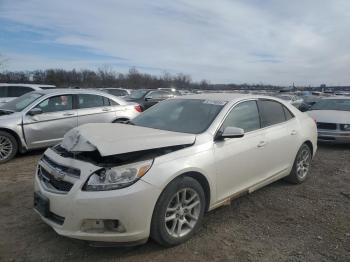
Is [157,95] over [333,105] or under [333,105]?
under

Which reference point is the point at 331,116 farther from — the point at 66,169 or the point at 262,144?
the point at 66,169

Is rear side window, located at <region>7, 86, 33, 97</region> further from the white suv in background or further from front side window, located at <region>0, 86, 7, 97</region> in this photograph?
front side window, located at <region>0, 86, 7, 97</region>

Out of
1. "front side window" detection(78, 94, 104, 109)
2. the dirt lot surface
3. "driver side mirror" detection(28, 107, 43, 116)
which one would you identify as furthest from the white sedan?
"front side window" detection(78, 94, 104, 109)

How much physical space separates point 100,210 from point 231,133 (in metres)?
1.79

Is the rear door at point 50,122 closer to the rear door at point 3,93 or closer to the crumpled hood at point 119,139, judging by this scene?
the crumpled hood at point 119,139

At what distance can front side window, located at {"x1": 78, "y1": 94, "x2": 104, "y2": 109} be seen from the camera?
28.8 ft

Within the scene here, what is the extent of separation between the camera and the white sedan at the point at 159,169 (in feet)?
11.0

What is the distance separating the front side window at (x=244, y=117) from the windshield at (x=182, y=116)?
7.2 inches

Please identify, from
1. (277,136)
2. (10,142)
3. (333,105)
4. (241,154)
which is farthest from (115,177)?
(333,105)

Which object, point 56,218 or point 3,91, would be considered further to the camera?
point 3,91

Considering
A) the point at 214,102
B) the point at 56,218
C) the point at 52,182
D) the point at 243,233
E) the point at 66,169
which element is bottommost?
the point at 243,233

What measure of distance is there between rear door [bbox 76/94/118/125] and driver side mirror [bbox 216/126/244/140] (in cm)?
513

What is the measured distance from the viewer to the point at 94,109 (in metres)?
8.90

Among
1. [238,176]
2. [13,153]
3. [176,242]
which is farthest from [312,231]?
[13,153]
